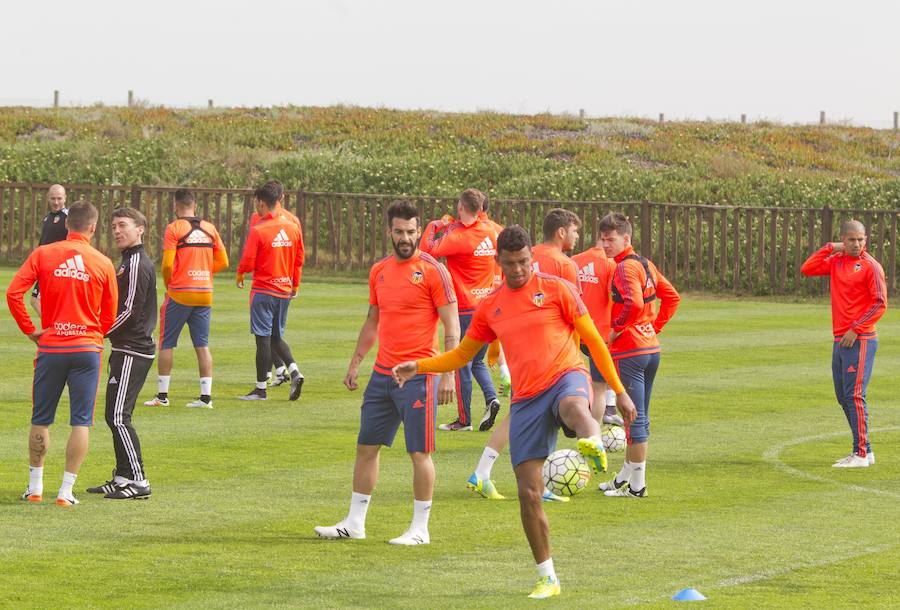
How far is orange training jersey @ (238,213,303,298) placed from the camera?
17.2m

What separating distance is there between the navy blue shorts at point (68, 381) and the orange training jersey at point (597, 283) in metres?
4.25

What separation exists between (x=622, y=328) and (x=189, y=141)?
142 ft

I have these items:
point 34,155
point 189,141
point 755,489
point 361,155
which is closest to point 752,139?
point 361,155

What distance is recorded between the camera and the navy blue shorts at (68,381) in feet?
35.9

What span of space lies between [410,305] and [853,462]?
4829 mm

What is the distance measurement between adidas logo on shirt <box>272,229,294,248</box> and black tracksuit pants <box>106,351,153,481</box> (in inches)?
230

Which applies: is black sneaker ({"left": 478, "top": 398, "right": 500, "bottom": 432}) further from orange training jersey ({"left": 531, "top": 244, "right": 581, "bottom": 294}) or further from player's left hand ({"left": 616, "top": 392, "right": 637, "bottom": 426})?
player's left hand ({"left": 616, "top": 392, "right": 637, "bottom": 426})

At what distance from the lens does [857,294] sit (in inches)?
526

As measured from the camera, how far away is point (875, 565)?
9.48 meters

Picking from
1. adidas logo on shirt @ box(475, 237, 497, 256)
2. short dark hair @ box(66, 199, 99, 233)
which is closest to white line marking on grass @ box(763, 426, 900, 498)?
adidas logo on shirt @ box(475, 237, 497, 256)

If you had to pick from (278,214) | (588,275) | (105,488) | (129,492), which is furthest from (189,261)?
(129,492)

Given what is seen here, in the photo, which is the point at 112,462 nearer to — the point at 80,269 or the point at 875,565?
the point at 80,269

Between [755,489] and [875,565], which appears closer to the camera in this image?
[875,565]

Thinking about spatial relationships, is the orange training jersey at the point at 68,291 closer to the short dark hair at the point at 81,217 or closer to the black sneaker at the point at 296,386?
the short dark hair at the point at 81,217
